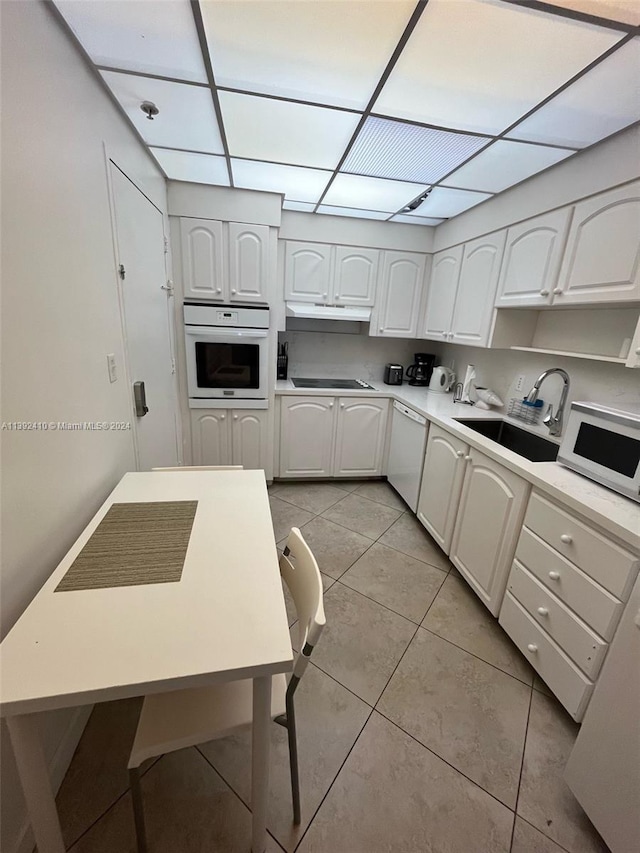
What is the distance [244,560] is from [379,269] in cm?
273

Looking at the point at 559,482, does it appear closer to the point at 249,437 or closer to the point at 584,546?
the point at 584,546

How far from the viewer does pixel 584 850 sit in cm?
100

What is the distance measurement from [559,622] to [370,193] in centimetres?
257

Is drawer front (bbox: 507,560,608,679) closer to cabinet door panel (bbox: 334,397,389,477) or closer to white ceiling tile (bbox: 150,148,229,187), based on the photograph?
cabinet door panel (bbox: 334,397,389,477)

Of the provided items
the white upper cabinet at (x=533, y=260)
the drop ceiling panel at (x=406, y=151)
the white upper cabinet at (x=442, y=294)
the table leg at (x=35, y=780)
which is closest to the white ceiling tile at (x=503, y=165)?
the drop ceiling panel at (x=406, y=151)

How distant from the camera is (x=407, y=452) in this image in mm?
2725

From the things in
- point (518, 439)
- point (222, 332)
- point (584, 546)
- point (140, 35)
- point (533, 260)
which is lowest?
point (584, 546)

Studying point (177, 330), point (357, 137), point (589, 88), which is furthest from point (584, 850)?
point (177, 330)

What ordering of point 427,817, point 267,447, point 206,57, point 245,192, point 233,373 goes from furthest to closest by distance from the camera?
point 267,447
point 233,373
point 245,192
point 206,57
point 427,817

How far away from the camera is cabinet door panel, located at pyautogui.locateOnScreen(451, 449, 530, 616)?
62.9 inches

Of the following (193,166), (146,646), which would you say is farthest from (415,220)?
(146,646)

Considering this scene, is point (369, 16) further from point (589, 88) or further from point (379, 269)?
point (379, 269)

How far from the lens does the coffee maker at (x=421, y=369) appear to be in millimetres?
3369

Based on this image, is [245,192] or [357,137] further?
[245,192]
